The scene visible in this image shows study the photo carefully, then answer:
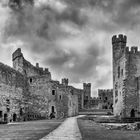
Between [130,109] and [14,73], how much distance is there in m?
22.8

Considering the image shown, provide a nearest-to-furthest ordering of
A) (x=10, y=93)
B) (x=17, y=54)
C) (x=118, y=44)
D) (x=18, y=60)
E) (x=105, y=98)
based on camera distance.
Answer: (x=10, y=93)
(x=17, y=54)
(x=18, y=60)
(x=118, y=44)
(x=105, y=98)

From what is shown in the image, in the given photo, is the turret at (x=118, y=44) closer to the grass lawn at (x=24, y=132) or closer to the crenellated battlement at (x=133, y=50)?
the crenellated battlement at (x=133, y=50)

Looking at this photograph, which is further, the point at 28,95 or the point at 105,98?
the point at 105,98

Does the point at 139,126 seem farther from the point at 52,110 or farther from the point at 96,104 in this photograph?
the point at 96,104

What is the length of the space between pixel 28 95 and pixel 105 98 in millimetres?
56083

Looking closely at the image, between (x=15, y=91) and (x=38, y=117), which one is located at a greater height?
(x=15, y=91)

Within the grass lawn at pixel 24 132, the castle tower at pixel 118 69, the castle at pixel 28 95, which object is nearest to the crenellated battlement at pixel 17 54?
the castle at pixel 28 95

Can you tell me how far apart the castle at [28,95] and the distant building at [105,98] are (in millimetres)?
35004

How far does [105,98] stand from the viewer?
108 m

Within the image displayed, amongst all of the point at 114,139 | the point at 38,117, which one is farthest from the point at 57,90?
the point at 114,139

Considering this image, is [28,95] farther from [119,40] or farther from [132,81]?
[119,40]

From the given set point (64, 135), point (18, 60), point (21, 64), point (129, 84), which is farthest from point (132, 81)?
point (64, 135)

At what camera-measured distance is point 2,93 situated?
148 ft

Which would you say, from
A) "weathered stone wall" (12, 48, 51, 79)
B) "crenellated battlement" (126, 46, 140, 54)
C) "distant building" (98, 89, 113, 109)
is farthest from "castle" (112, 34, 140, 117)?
"distant building" (98, 89, 113, 109)
